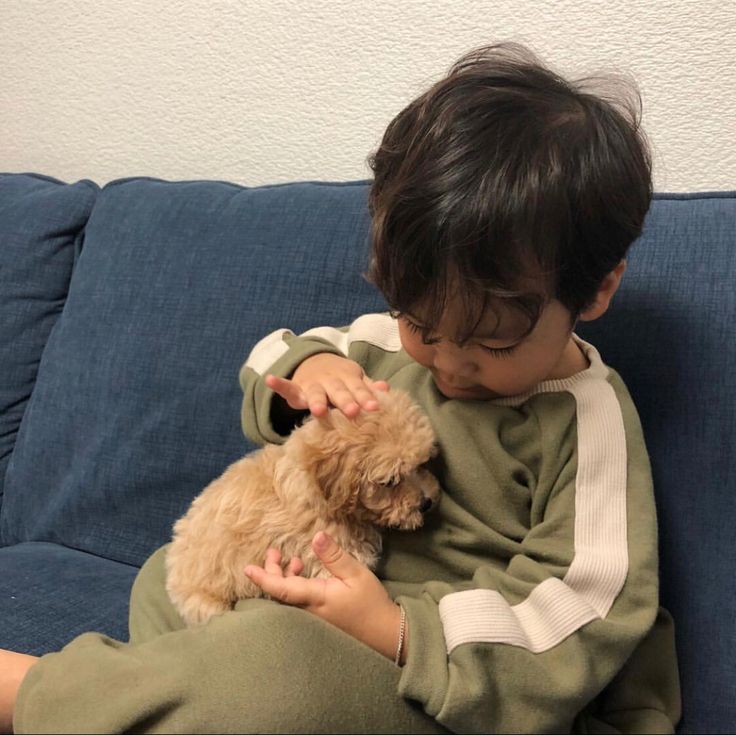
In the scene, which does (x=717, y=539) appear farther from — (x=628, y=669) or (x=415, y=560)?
(x=415, y=560)

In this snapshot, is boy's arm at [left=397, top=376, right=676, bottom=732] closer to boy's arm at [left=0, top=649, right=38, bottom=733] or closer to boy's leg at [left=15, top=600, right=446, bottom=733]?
boy's leg at [left=15, top=600, right=446, bottom=733]

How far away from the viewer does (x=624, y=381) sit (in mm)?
963

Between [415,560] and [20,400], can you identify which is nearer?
[415,560]

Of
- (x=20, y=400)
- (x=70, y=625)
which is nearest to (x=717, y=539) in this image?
(x=70, y=625)

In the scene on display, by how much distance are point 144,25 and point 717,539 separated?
138cm

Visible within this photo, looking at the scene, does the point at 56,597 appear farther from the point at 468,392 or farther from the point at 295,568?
the point at 468,392

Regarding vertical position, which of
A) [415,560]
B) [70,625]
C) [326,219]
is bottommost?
[70,625]

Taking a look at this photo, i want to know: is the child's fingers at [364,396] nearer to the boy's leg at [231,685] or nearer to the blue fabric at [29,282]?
the boy's leg at [231,685]

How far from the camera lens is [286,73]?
1.42 m

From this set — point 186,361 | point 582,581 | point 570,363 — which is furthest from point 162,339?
point 582,581

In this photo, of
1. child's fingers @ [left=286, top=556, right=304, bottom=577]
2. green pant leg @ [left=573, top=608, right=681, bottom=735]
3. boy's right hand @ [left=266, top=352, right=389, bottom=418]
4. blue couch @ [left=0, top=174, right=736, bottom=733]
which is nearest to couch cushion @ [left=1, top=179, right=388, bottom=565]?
blue couch @ [left=0, top=174, right=736, bottom=733]

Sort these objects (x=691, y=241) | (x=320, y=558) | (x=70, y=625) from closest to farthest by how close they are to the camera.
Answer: (x=320, y=558)
(x=691, y=241)
(x=70, y=625)

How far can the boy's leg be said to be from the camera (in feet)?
2.21

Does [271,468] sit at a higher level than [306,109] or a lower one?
lower
